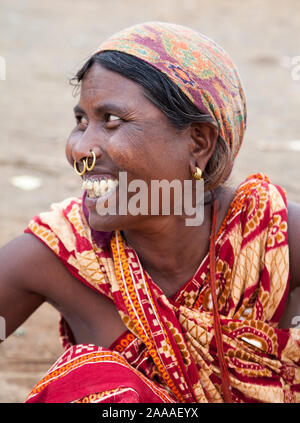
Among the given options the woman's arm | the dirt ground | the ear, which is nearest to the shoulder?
the dirt ground

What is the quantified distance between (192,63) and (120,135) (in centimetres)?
37

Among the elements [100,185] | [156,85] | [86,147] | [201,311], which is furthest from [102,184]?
[201,311]

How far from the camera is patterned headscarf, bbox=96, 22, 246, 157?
2.19 m

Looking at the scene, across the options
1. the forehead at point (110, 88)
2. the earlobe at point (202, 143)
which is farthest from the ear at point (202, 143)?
the forehead at point (110, 88)

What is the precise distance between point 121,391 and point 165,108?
3.22 feet

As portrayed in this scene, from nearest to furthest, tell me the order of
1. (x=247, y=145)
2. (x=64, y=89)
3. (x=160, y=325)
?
(x=160, y=325), (x=247, y=145), (x=64, y=89)

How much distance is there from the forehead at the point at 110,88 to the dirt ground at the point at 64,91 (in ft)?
0.74

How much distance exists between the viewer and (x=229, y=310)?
248 centimetres

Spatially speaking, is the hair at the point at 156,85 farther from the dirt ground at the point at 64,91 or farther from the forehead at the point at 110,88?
the dirt ground at the point at 64,91

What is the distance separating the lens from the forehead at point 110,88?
2.16 meters

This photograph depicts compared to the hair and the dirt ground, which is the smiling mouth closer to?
the hair

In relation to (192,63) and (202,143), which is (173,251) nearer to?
(202,143)
